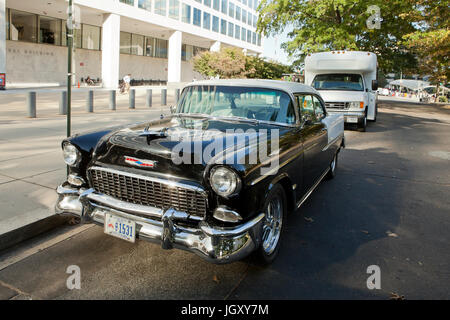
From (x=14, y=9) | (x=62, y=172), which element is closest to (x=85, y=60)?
(x=14, y=9)

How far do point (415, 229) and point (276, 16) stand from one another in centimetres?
2226

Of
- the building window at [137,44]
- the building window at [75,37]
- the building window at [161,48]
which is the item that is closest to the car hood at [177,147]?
the building window at [75,37]

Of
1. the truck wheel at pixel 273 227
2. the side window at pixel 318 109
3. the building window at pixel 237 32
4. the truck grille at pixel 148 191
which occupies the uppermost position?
the building window at pixel 237 32

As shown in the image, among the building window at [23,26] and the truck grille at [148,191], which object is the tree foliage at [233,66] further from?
the truck grille at [148,191]

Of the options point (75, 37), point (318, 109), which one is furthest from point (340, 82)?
point (75, 37)

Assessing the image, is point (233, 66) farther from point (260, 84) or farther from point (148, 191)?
point (148, 191)

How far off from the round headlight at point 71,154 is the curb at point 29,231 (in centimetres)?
88

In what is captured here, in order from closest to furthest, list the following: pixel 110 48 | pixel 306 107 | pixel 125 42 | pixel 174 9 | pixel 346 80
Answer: pixel 306 107 < pixel 346 80 < pixel 110 48 < pixel 174 9 < pixel 125 42

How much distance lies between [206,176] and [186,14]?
4579cm

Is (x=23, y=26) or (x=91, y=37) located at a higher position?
(x=91, y=37)

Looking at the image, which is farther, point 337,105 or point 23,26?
point 23,26

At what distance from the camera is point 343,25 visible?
2255 cm

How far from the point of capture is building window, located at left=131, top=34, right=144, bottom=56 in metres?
45.3

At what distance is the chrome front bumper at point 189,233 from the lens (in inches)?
110
